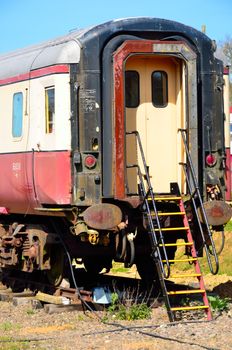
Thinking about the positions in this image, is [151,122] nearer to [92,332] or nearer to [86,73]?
[86,73]

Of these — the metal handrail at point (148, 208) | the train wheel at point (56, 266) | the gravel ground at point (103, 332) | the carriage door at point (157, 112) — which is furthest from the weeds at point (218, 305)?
the train wheel at point (56, 266)

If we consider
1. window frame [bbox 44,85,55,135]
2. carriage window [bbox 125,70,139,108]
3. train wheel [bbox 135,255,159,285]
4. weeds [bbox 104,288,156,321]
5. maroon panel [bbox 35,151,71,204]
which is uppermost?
carriage window [bbox 125,70,139,108]

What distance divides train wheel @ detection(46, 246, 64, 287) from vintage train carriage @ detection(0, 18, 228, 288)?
0.16ft

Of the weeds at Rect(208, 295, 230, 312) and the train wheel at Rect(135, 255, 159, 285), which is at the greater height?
the train wheel at Rect(135, 255, 159, 285)

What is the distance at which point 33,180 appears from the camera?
12.2 meters

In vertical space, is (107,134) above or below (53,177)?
above

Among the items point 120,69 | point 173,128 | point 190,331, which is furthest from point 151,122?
point 190,331

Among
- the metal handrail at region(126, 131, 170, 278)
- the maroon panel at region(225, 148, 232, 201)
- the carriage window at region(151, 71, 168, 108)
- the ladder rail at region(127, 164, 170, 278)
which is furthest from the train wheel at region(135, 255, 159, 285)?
the carriage window at region(151, 71, 168, 108)

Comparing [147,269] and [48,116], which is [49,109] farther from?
[147,269]

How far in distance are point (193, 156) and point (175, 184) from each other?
512 mm

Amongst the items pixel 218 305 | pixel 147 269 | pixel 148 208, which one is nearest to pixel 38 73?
pixel 148 208

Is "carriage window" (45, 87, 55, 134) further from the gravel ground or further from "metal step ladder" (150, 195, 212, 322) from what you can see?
the gravel ground

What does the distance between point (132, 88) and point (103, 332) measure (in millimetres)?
3907

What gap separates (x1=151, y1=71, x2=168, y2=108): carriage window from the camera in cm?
1220
